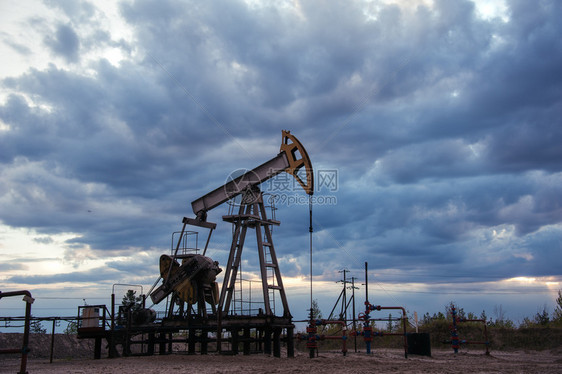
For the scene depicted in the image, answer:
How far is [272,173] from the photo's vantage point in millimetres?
19375

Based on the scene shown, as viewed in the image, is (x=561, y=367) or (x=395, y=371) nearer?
(x=395, y=371)

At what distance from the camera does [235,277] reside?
63.3 ft

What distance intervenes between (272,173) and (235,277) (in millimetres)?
3933

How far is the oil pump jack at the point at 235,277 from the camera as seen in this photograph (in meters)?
18.8

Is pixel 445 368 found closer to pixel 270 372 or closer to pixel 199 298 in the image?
pixel 270 372

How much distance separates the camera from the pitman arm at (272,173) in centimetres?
1881

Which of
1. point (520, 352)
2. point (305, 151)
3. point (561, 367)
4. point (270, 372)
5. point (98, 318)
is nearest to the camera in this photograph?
point (270, 372)

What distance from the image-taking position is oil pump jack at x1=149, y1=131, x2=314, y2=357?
740 inches

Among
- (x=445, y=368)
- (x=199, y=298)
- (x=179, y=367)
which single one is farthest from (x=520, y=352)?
(x=179, y=367)

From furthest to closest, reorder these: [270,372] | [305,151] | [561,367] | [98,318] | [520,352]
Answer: [520,352], [305,151], [98,318], [561,367], [270,372]

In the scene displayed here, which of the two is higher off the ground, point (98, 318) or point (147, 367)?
point (98, 318)

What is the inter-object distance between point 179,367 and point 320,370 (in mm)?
3509

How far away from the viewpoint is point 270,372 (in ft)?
40.5

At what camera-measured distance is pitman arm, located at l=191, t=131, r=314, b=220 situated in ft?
61.7
